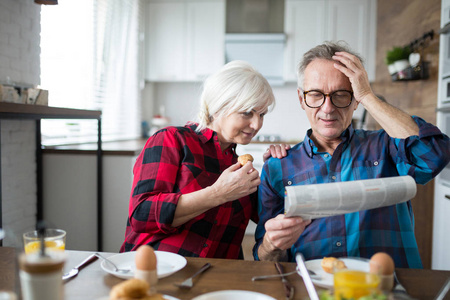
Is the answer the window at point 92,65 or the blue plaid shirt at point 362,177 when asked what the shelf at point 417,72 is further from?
the window at point 92,65

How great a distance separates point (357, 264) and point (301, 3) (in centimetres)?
416

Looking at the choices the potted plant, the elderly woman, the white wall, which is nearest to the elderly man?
the elderly woman

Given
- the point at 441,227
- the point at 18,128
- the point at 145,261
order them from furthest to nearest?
the point at 441,227 < the point at 18,128 < the point at 145,261

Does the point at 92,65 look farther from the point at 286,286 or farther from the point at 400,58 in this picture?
the point at 286,286

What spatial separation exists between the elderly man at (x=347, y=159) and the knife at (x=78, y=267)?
0.51 meters

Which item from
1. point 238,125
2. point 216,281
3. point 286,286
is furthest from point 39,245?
point 238,125

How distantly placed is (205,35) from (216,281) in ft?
13.2

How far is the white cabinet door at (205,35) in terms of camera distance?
15.1 feet

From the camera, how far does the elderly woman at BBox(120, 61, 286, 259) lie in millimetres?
1337

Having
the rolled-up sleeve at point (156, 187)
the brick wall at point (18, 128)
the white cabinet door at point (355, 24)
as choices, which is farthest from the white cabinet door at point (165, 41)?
the rolled-up sleeve at point (156, 187)

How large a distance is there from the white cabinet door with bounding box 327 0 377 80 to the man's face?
3.24m

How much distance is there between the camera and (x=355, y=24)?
14.6 ft

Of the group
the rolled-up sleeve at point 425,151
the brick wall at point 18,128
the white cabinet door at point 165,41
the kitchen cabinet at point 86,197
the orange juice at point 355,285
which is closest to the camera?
the orange juice at point 355,285

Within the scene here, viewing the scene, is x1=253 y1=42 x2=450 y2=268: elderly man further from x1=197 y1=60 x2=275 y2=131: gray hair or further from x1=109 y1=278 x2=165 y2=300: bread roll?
x1=109 y1=278 x2=165 y2=300: bread roll
